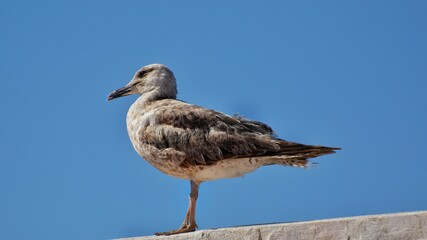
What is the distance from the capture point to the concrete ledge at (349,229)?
6.06 meters

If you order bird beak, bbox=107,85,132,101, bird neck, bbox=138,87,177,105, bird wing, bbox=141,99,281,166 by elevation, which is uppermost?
bird beak, bbox=107,85,132,101

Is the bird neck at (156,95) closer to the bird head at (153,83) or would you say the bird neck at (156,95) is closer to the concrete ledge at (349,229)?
the bird head at (153,83)

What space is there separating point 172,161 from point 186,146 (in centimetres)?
22

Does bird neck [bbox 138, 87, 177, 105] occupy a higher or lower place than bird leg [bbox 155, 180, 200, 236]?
higher

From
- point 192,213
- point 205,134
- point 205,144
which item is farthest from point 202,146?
point 192,213

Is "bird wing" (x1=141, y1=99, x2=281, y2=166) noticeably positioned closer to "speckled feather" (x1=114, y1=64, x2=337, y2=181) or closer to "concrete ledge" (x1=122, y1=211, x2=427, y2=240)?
"speckled feather" (x1=114, y1=64, x2=337, y2=181)

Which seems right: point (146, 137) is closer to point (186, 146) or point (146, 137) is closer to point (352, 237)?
point (186, 146)

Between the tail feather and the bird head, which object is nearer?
the tail feather

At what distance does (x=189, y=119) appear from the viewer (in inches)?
334

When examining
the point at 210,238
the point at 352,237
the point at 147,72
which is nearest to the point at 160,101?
the point at 147,72

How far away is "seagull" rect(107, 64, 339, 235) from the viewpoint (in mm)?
8078

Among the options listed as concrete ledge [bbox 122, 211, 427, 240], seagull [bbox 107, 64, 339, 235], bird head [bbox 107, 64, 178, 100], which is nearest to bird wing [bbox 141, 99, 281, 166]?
seagull [bbox 107, 64, 339, 235]

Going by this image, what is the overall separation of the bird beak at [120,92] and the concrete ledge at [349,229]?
368cm

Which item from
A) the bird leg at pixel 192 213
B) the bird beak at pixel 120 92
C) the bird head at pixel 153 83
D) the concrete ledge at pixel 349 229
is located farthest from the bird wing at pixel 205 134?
the concrete ledge at pixel 349 229
